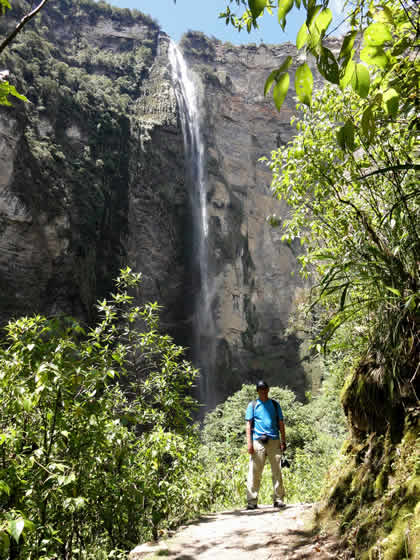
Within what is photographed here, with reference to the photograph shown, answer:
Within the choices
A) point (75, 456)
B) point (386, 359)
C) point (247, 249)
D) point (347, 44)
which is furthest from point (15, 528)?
point (247, 249)

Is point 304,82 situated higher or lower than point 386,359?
higher

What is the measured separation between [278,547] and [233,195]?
27453 mm

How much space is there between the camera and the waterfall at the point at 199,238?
2425cm

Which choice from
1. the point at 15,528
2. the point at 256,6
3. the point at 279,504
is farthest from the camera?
the point at 279,504

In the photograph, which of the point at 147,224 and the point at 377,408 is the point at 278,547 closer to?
the point at 377,408

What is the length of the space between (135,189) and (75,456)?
24.1m

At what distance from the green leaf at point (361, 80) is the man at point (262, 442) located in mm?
4102

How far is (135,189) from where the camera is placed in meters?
25.0

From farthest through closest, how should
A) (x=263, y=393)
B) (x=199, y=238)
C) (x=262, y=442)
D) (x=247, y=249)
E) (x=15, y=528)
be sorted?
(x=247, y=249), (x=199, y=238), (x=263, y=393), (x=262, y=442), (x=15, y=528)

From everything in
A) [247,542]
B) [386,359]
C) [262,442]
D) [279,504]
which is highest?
[386,359]

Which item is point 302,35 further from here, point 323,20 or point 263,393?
point 263,393

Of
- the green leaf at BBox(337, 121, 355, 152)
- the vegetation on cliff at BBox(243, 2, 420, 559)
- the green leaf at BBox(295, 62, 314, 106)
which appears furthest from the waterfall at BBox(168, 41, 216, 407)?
the green leaf at BBox(295, 62, 314, 106)

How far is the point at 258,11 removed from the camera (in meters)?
0.71

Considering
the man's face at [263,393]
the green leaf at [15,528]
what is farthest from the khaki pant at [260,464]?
the green leaf at [15,528]
